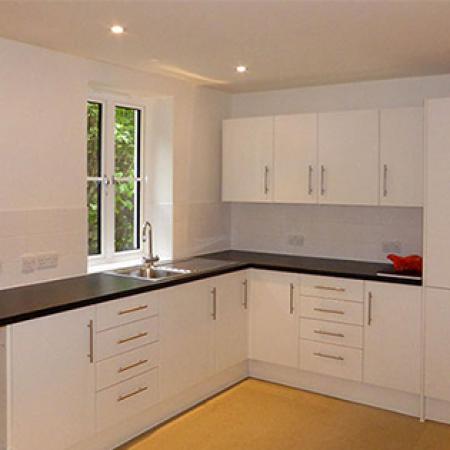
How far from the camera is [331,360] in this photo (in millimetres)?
4082

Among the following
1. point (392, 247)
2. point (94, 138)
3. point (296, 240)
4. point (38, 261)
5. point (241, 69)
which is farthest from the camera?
point (296, 240)

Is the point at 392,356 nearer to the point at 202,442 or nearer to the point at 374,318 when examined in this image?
the point at 374,318

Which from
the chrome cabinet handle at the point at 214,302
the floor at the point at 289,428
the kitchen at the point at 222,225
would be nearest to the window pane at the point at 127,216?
the kitchen at the point at 222,225

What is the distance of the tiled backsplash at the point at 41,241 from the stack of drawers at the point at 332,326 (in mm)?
1608

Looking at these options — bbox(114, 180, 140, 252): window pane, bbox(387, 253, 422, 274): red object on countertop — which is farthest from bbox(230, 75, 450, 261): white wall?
bbox(114, 180, 140, 252): window pane

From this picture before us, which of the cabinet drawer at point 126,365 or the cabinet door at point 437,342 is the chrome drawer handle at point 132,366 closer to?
the cabinet drawer at point 126,365

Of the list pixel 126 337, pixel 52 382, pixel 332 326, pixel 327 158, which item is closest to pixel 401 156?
pixel 327 158

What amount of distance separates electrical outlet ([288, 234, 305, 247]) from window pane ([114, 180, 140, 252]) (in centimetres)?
129

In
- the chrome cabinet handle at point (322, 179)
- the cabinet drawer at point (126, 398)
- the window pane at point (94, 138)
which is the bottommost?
the cabinet drawer at point (126, 398)

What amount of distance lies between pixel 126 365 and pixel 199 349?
0.72 m

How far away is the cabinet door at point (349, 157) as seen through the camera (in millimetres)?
4188

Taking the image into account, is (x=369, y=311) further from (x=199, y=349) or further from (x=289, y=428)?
(x=199, y=349)

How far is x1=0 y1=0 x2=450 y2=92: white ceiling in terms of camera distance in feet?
8.68

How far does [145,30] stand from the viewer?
119 inches
